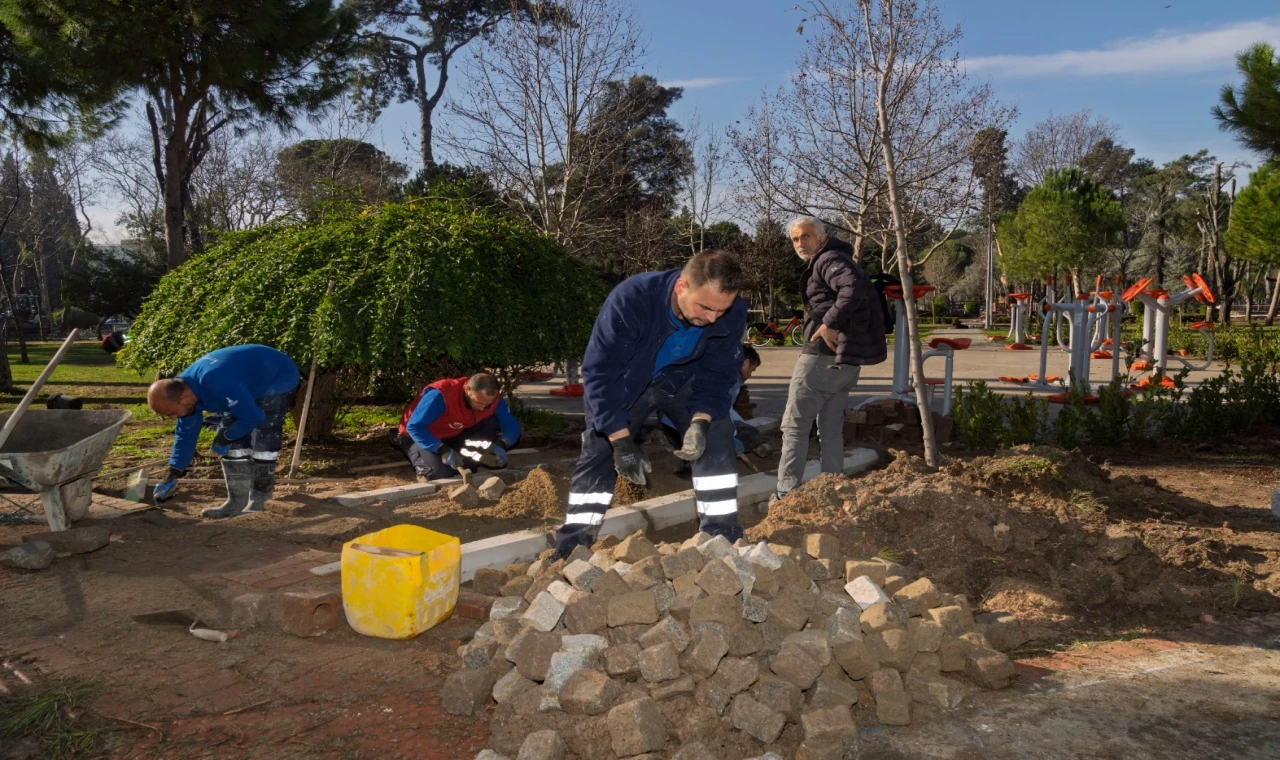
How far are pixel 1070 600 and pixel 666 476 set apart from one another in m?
2.90

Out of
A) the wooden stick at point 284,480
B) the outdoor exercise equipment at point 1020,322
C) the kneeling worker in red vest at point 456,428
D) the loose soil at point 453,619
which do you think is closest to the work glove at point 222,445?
the loose soil at point 453,619

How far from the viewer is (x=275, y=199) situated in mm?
25484

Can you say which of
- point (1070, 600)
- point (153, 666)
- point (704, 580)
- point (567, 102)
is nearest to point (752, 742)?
point (704, 580)

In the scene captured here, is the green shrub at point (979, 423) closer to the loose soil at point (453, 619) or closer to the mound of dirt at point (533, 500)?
the loose soil at point (453, 619)

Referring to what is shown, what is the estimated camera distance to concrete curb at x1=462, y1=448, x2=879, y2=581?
13.6 ft

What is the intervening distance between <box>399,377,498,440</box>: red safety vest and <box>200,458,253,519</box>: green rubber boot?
115 cm

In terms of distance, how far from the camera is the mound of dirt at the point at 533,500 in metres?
5.28

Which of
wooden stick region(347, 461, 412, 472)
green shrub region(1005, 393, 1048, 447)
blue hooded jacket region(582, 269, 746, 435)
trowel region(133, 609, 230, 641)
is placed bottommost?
trowel region(133, 609, 230, 641)

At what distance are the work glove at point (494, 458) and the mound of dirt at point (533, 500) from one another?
0.77 m

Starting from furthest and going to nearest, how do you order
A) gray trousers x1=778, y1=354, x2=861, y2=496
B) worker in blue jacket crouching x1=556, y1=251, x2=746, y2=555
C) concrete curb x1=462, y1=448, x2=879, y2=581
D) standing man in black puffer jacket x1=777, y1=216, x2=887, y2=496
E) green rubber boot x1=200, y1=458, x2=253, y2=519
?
green rubber boot x1=200, y1=458, x2=253, y2=519 < gray trousers x1=778, y1=354, x2=861, y2=496 < standing man in black puffer jacket x1=777, y1=216, x2=887, y2=496 < concrete curb x1=462, y1=448, x2=879, y2=581 < worker in blue jacket crouching x1=556, y1=251, x2=746, y2=555

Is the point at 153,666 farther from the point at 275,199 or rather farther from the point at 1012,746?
the point at 275,199

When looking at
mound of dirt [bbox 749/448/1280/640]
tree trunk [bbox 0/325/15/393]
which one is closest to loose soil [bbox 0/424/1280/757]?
mound of dirt [bbox 749/448/1280/640]

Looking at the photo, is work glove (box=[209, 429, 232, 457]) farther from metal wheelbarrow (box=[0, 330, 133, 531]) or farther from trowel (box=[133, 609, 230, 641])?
trowel (box=[133, 609, 230, 641])

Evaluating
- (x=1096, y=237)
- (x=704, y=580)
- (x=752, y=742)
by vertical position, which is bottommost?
(x=752, y=742)
